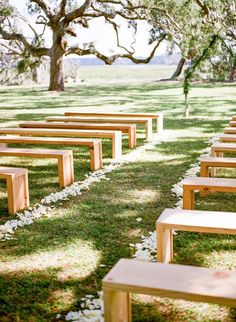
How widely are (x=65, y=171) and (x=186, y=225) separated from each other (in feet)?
9.40

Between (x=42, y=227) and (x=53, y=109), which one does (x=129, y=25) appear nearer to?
(x=53, y=109)

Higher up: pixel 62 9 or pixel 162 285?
pixel 62 9

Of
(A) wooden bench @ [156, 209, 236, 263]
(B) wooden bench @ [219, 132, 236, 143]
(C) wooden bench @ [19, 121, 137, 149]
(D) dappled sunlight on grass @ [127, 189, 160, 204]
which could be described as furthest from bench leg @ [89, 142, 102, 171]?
(A) wooden bench @ [156, 209, 236, 263]

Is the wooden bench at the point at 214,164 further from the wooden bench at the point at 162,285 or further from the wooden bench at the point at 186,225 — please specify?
the wooden bench at the point at 162,285

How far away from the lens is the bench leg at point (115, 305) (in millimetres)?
2482

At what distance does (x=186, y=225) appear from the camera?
3.37 meters

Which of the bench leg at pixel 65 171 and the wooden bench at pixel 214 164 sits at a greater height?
the wooden bench at pixel 214 164

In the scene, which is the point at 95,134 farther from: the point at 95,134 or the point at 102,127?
the point at 102,127

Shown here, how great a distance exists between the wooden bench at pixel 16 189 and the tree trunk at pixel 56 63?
18671mm

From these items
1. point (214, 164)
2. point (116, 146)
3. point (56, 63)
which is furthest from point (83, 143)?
point (56, 63)

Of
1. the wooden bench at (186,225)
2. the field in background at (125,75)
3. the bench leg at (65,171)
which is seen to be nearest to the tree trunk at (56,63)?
the field in background at (125,75)

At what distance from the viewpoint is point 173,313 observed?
9.47 ft

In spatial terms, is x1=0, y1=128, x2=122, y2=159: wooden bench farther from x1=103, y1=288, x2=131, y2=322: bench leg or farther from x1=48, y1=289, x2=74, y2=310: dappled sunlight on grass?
x1=103, y1=288, x2=131, y2=322: bench leg

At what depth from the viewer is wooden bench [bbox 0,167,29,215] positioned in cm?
483
